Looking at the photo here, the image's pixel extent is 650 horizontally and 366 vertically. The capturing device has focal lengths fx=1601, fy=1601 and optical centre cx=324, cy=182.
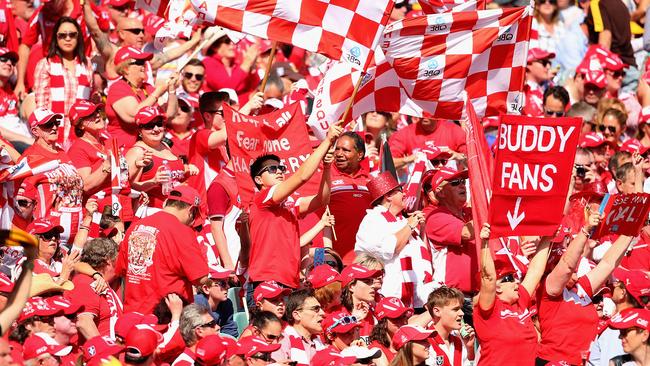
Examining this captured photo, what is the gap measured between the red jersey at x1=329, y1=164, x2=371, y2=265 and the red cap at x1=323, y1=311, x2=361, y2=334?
5.76 feet

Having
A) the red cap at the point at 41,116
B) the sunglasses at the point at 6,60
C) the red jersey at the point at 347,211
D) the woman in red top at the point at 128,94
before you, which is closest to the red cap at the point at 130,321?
the red cap at the point at 41,116

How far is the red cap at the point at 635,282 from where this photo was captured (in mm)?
13414

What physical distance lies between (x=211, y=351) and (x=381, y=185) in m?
2.79

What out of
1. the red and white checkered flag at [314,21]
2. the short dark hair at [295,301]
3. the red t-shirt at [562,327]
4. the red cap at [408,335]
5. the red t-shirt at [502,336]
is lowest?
the red t-shirt at [562,327]

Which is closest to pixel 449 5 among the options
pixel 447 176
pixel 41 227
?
pixel 447 176

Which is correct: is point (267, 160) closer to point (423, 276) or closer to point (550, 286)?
point (423, 276)

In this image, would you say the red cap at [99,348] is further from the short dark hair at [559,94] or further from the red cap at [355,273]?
the short dark hair at [559,94]

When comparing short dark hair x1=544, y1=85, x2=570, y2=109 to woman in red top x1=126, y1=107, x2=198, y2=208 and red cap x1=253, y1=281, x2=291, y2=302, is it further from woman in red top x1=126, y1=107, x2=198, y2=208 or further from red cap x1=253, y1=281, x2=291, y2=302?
red cap x1=253, y1=281, x2=291, y2=302

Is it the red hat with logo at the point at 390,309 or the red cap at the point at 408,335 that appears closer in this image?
the red cap at the point at 408,335

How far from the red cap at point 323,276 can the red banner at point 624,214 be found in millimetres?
2209

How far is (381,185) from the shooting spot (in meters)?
13.1

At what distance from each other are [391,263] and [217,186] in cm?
164

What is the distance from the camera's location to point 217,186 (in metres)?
13.5

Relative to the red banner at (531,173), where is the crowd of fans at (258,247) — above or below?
below
